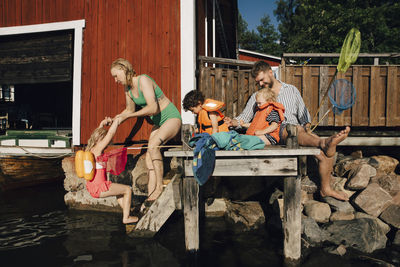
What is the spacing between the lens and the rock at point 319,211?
12.8 feet

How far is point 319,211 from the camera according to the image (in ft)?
12.9

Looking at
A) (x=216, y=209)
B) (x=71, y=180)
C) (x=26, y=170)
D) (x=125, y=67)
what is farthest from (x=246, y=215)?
(x=26, y=170)

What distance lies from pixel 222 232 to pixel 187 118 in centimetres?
230

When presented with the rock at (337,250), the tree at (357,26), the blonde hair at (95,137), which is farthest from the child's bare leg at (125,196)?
the tree at (357,26)

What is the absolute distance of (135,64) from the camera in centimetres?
581

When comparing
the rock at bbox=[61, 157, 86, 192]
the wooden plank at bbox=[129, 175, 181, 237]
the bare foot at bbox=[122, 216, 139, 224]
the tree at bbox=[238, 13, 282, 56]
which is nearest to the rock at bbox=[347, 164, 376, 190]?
the wooden plank at bbox=[129, 175, 181, 237]

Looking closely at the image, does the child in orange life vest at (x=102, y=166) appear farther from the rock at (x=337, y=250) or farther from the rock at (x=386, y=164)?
the rock at (x=386, y=164)

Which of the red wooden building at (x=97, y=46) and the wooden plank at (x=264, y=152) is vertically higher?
the red wooden building at (x=97, y=46)

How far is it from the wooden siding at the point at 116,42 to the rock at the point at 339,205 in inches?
126

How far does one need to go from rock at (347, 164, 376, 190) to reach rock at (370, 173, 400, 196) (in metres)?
0.15

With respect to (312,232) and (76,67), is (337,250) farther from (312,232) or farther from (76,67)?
(76,67)

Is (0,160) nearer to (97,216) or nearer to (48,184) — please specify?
(48,184)

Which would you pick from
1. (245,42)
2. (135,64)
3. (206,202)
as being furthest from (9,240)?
(245,42)

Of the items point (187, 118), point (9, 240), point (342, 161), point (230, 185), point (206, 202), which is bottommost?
point (9, 240)
